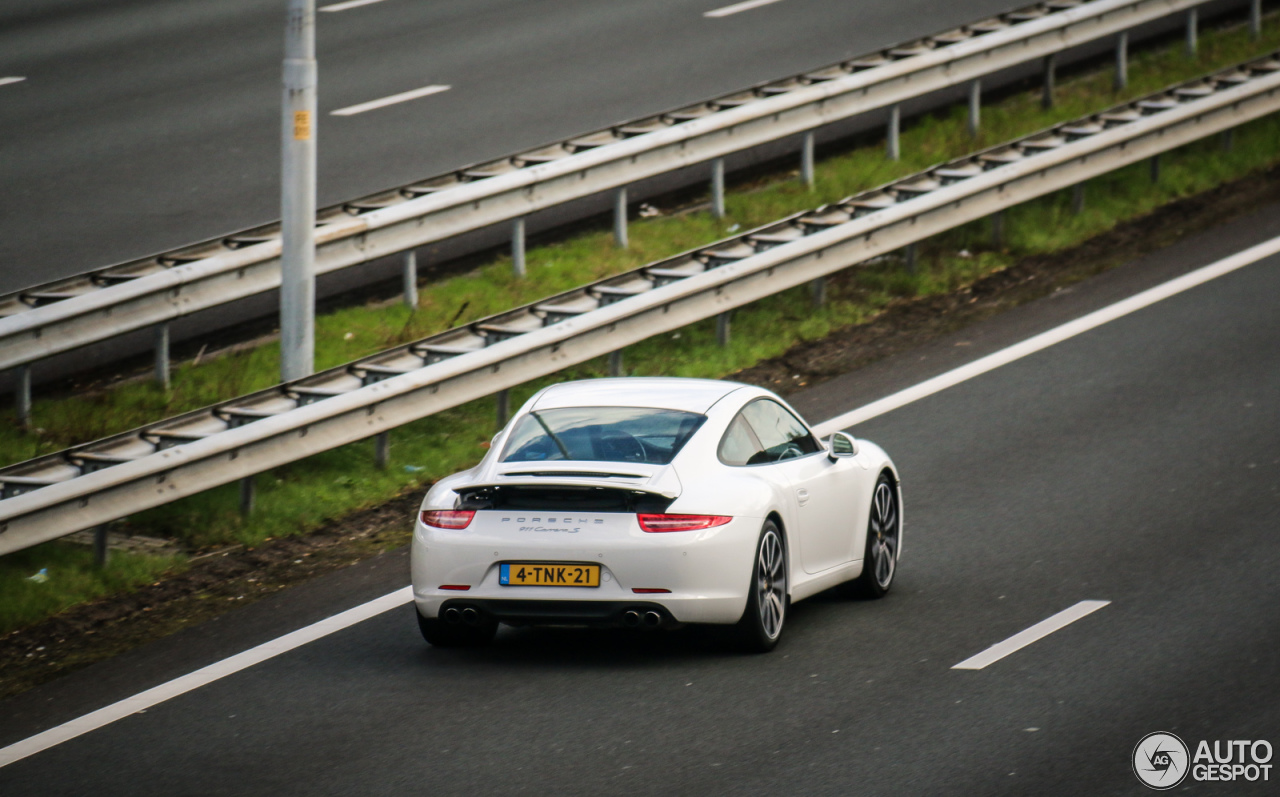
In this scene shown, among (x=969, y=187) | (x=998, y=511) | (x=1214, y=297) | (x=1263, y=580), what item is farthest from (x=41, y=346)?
(x=1214, y=297)

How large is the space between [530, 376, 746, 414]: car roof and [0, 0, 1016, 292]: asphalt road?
6206mm

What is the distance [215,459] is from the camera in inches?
444

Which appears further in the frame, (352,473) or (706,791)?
(352,473)

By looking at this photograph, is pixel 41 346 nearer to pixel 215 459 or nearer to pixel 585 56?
pixel 215 459

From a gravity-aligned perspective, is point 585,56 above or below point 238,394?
above

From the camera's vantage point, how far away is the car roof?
9797mm

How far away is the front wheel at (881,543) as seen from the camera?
1059cm

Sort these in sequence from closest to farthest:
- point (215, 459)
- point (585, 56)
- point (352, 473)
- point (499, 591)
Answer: point (499, 591) → point (215, 459) → point (352, 473) → point (585, 56)

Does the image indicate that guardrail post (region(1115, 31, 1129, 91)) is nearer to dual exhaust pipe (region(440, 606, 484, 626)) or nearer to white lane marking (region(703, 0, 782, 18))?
white lane marking (region(703, 0, 782, 18))

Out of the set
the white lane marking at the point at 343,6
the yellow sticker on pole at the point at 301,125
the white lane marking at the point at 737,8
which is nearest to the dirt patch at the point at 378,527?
the yellow sticker on pole at the point at 301,125

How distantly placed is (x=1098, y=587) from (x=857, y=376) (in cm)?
517

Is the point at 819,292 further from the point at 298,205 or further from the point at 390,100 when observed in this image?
the point at 390,100

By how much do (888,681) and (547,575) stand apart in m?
1.66

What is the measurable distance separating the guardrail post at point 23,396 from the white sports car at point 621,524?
4015mm
